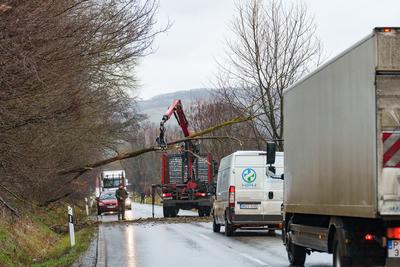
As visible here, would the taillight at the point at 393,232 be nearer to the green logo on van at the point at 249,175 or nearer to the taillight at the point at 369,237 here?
the taillight at the point at 369,237

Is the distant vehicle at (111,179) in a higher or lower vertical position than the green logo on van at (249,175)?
lower

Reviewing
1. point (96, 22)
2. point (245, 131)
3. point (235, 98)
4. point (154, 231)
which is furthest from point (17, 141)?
point (245, 131)

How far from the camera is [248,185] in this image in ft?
75.8

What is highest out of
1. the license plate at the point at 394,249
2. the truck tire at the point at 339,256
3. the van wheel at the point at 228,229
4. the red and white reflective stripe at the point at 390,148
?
the red and white reflective stripe at the point at 390,148

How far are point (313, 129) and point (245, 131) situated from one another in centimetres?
2933

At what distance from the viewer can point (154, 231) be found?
27703mm

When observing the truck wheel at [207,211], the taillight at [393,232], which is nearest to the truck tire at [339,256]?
the taillight at [393,232]

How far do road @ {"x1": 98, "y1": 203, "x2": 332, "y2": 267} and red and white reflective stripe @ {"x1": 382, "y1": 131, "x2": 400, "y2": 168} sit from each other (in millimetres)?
6214

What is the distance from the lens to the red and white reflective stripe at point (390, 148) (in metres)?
9.59

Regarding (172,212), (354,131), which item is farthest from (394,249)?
(172,212)

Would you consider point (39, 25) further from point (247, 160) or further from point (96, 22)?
point (247, 160)

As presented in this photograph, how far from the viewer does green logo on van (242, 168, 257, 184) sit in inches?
906

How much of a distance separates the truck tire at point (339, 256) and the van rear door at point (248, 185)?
436 inches

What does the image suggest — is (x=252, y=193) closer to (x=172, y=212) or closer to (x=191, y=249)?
(x=191, y=249)
